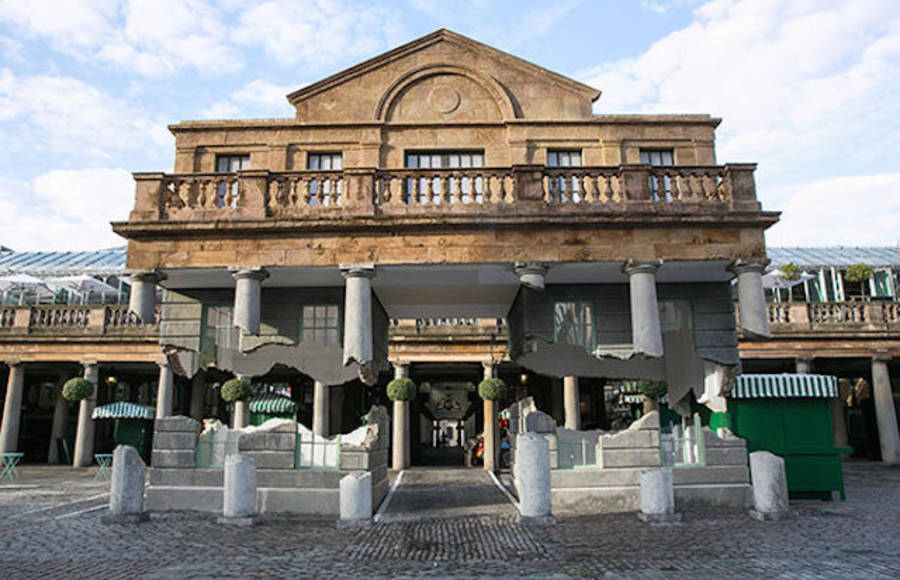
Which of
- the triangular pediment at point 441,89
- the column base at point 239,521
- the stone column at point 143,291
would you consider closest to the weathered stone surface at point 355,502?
the column base at point 239,521

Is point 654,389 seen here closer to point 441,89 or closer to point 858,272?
point 441,89

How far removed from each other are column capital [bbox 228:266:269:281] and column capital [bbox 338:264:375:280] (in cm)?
180

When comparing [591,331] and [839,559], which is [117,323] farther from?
[839,559]

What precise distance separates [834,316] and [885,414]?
457 cm

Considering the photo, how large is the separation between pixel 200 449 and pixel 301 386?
21451mm

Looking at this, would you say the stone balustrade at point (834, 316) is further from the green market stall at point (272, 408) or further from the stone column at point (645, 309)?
the green market stall at point (272, 408)

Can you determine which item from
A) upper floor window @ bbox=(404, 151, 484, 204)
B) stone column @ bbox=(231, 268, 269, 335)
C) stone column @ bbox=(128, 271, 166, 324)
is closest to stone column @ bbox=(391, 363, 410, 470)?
upper floor window @ bbox=(404, 151, 484, 204)

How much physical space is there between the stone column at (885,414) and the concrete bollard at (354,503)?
81.5ft

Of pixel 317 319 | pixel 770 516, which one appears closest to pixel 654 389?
pixel 770 516

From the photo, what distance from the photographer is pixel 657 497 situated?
40.2ft

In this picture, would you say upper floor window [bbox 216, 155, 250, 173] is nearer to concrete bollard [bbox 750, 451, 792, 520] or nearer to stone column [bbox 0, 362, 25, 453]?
concrete bollard [bbox 750, 451, 792, 520]

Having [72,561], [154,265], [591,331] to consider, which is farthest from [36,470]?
[591,331]

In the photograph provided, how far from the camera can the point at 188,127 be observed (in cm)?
2062

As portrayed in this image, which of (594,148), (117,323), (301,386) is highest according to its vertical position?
(594,148)
